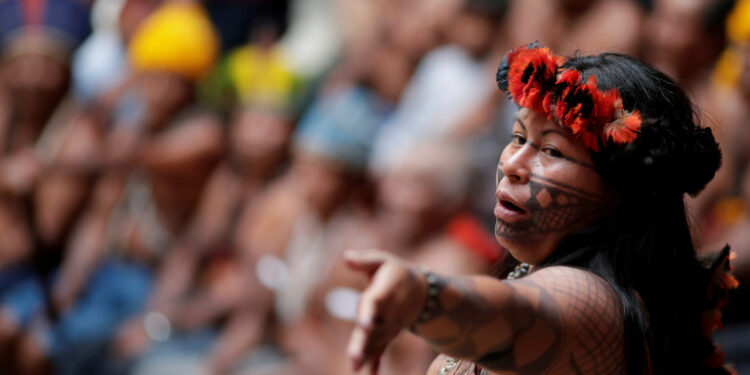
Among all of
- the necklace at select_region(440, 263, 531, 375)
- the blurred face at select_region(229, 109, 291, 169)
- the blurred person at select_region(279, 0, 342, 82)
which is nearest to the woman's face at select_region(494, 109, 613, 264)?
the necklace at select_region(440, 263, 531, 375)

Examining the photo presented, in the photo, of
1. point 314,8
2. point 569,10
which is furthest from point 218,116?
point 569,10

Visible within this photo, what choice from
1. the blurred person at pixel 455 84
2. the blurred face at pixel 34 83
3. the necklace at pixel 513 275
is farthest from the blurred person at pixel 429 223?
the blurred face at pixel 34 83

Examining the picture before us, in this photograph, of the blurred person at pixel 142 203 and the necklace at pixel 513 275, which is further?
the blurred person at pixel 142 203

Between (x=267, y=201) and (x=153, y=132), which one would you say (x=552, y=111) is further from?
(x=153, y=132)

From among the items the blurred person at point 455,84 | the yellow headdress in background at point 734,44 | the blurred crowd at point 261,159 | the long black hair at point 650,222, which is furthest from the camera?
the blurred person at point 455,84

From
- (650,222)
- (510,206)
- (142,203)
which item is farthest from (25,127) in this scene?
(650,222)

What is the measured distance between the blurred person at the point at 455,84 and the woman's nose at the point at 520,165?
1.69 meters

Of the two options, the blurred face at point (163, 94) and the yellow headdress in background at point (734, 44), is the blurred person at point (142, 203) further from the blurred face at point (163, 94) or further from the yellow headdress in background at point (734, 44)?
the yellow headdress in background at point (734, 44)

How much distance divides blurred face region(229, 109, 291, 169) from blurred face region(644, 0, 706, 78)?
5.04 feet

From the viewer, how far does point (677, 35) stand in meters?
2.62

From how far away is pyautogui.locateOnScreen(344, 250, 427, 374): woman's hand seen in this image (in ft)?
2.88

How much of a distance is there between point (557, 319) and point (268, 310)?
229cm

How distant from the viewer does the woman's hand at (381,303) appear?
877mm

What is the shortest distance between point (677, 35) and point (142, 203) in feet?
7.72
